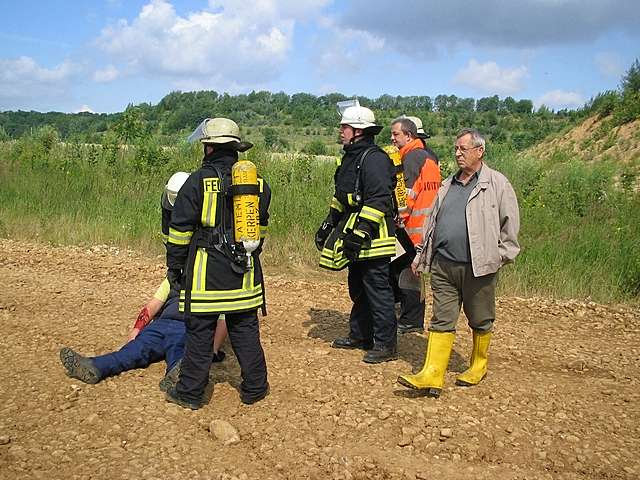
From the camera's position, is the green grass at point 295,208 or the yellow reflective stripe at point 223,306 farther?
the green grass at point 295,208

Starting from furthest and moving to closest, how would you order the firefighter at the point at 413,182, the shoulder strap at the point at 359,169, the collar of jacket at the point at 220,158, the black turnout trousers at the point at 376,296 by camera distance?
the firefighter at the point at 413,182 < the black turnout trousers at the point at 376,296 < the shoulder strap at the point at 359,169 < the collar of jacket at the point at 220,158

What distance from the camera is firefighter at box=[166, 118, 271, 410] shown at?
14.5ft

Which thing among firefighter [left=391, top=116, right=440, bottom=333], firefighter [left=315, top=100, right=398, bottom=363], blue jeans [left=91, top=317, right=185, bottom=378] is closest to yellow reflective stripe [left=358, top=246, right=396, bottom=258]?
firefighter [left=315, top=100, right=398, bottom=363]

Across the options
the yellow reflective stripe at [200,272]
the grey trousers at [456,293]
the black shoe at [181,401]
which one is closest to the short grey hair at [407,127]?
the grey trousers at [456,293]

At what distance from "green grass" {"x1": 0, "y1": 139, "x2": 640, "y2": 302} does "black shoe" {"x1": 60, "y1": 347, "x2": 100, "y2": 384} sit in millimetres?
4690

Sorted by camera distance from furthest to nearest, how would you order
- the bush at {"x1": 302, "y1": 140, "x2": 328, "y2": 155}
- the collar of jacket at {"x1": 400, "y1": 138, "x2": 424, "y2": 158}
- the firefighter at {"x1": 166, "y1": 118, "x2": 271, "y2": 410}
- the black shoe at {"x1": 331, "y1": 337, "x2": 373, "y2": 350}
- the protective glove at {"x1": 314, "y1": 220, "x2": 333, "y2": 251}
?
1. the bush at {"x1": 302, "y1": 140, "x2": 328, "y2": 155}
2. the collar of jacket at {"x1": 400, "y1": 138, "x2": 424, "y2": 158}
3. the black shoe at {"x1": 331, "y1": 337, "x2": 373, "y2": 350}
4. the protective glove at {"x1": 314, "y1": 220, "x2": 333, "y2": 251}
5. the firefighter at {"x1": 166, "y1": 118, "x2": 271, "y2": 410}

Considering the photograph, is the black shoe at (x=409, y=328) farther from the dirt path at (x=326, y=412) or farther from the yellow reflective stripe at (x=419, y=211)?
the yellow reflective stripe at (x=419, y=211)

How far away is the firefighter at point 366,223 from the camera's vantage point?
213 inches

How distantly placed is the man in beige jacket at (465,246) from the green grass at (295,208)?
365 centimetres

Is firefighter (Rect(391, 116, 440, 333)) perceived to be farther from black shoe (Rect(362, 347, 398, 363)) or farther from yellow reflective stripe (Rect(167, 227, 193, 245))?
yellow reflective stripe (Rect(167, 227, 193, 245))

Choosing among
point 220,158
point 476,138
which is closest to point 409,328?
point 476,138

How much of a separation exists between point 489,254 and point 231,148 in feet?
6.39

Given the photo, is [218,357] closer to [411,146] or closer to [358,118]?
[358,118]

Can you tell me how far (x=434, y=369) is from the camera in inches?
194
